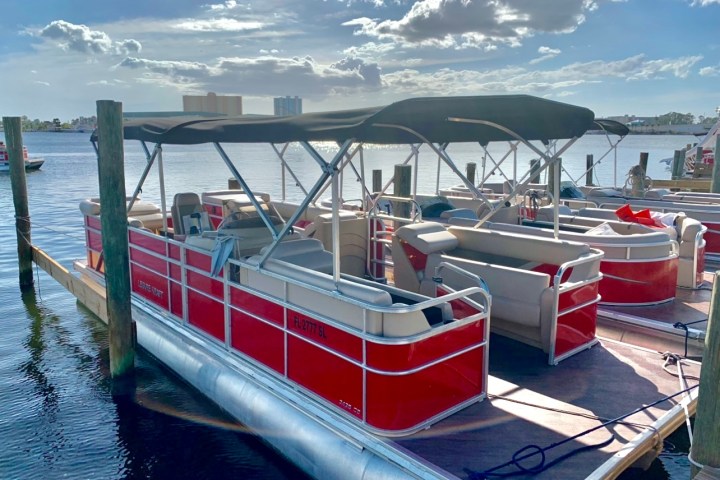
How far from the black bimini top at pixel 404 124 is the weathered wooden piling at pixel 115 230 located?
311 mm

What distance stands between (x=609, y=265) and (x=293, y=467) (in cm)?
450

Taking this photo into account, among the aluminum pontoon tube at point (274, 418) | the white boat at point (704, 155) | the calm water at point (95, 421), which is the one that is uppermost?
the white boat at point (704, 155)

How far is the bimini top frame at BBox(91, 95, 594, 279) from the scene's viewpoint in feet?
14.2

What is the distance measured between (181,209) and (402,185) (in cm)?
421

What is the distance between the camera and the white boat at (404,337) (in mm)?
4191

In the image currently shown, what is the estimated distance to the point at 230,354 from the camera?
19.5 ft

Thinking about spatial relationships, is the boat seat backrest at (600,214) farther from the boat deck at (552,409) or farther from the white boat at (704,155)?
the white boat at (704,155)

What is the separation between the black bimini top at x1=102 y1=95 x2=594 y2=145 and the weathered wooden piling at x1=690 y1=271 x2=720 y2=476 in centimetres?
213

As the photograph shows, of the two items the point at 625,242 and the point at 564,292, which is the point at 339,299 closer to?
the point at 564,292

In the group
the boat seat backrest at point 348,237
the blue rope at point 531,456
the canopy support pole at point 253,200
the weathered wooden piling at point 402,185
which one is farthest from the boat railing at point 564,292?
the weathered wooden piling at point 402,185

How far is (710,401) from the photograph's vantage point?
3.52 meters

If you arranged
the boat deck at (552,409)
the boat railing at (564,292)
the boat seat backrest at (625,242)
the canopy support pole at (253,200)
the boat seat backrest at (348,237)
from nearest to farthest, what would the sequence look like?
the boat deck at (552,409) → the canopy support pole at (253,200) → the boat railing at (564,292) → the boat seat backrest at (625,242) → the boat seat backrest at (348,237)

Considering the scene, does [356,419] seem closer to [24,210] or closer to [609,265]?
[609,265]

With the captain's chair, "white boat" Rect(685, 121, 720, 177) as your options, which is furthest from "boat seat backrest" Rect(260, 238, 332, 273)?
"white boat" Rect(685, 121, 720, 177)
